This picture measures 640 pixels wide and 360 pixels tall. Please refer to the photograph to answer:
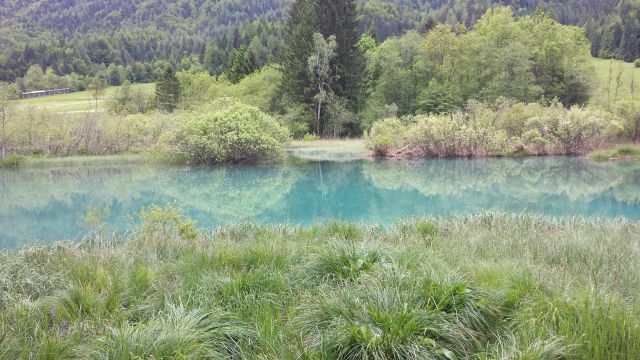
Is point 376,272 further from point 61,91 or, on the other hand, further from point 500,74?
point 61,91

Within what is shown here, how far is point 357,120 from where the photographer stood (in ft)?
139

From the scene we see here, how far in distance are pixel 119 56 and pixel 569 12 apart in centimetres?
10201

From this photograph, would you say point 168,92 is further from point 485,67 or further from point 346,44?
point 485,67

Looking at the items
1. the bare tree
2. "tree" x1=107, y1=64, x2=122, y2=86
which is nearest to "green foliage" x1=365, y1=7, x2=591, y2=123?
the bare tree

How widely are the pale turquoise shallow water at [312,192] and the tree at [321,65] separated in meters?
18.1

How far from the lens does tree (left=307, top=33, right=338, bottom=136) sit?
39.5 metres

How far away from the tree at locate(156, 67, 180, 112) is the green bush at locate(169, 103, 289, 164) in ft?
103

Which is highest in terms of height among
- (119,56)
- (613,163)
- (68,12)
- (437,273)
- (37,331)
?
(68,12)

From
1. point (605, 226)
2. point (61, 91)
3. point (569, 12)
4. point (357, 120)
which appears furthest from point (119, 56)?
point (605, 226)

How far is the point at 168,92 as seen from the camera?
2170 inches

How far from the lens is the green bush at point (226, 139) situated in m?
24.0

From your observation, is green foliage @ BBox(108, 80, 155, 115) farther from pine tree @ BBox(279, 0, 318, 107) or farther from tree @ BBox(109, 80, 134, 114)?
pine tree @ BBox(279, 0, 318, 107)

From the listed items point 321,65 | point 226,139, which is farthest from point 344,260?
point 321,65

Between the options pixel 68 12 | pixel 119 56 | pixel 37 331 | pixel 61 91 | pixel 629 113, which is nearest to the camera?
pixel 37 331
